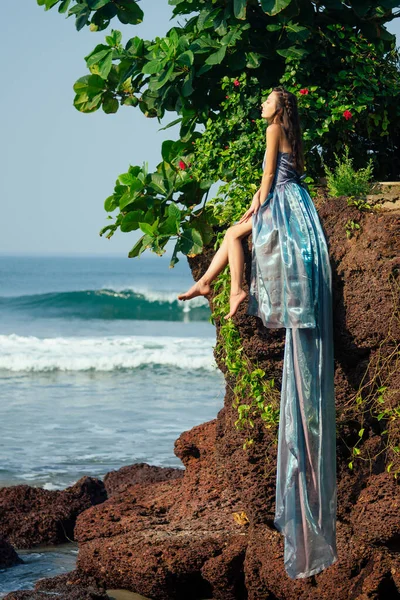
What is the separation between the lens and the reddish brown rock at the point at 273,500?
15.8ft

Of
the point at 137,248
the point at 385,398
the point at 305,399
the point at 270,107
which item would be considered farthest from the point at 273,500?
the point at 270,107

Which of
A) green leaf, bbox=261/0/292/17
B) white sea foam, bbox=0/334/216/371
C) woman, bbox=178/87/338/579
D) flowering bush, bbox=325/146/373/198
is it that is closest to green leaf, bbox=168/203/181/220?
woman, bbox=178/87/338/579

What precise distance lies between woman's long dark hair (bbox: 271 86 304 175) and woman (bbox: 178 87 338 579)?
1.00 ft

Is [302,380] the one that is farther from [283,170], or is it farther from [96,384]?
[96,384]

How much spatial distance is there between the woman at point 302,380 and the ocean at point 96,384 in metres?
1.20

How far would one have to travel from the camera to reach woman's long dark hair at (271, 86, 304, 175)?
16.6 ft

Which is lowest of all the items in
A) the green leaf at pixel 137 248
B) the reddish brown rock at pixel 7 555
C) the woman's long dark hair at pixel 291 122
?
the reddish brown rock at pixel 7 555

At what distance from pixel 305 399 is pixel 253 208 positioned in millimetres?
1166

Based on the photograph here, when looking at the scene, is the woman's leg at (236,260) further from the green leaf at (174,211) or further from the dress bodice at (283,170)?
the green leaf at (174,211)

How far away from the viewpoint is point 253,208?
5.11 meters

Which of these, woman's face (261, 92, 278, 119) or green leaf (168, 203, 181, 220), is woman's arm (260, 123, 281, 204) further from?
green leaf (168, 203, 181, 220)

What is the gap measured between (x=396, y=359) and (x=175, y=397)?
36.0 feet

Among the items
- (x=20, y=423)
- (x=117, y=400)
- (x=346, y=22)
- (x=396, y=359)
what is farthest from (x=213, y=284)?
(x=117, y=400)

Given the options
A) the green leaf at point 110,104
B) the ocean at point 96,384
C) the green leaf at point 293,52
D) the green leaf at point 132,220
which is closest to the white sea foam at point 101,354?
the ocean at point 96,384
